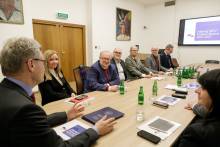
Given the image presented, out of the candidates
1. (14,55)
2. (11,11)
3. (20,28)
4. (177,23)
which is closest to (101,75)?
(14,55)

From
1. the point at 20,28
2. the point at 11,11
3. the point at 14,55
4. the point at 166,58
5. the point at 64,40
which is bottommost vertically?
the point at 166,58

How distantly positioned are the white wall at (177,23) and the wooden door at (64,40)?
3.88 metres

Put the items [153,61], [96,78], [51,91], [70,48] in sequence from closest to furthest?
[51,91] < [96,78] < [153,61] < [70,48]

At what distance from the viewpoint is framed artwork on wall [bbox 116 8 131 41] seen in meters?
6.43

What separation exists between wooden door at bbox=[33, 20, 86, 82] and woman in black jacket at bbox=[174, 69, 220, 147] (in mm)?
4798

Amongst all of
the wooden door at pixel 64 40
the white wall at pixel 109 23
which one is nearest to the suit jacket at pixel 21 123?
the wooden door at pixel 64 40

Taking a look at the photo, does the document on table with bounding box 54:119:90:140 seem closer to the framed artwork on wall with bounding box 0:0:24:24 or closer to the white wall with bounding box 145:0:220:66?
the framed artwork on wall with bounding box 0:0:24:24

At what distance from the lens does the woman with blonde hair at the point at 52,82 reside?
222cm

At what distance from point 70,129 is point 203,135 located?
0.90 m

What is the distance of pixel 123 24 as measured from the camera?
6.71 m

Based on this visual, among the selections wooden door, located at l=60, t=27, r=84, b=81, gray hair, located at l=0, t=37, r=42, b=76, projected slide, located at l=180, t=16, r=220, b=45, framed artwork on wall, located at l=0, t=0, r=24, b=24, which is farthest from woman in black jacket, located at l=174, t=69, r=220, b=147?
projected slide, located at l=180, t=16, r=220, b=45

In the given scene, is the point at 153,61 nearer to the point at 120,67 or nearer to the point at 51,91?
the point at 120,67

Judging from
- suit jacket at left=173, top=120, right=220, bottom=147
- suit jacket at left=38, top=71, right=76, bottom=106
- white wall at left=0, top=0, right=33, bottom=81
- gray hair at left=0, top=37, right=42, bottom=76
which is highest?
white wall at left=0, top=0, right=33, bottom=81

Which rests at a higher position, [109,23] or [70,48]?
[109,23]
